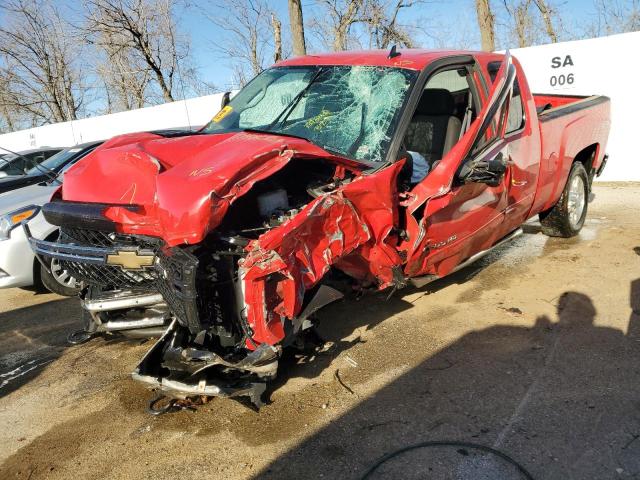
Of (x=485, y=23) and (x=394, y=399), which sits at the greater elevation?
(x=485, y=23)

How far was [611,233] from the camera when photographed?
609 cm

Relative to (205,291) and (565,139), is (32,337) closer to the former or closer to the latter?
(205,291)

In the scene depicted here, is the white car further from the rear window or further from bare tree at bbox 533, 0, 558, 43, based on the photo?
bare tree at bbox 533, 0, 558, 43

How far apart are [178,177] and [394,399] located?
5.71ft

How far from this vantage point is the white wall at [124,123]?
552 inches

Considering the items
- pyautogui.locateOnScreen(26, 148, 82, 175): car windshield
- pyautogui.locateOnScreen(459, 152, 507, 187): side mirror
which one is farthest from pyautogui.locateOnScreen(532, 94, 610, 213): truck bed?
pyautogui.locateOnScreen(26, 148, 82, 175): car windshield

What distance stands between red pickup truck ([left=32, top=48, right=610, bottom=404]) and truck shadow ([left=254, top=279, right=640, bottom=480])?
Result: 58 cm

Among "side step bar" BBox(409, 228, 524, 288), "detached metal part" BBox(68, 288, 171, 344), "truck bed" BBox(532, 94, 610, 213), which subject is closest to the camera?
"detached metal part" BBox(68, 288, 171, 344)

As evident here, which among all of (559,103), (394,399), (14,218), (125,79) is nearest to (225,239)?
(394,399)

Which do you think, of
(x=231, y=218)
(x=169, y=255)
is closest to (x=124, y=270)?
(x=169, y=255)

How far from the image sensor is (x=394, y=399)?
10.2 feet

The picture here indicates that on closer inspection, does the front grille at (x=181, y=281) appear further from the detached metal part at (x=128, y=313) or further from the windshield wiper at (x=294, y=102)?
the windshield wiper at (x=294, y=102)

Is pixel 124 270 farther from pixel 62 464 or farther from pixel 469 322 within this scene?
pixel 469 322

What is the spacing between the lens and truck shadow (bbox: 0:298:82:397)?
3.91 m
